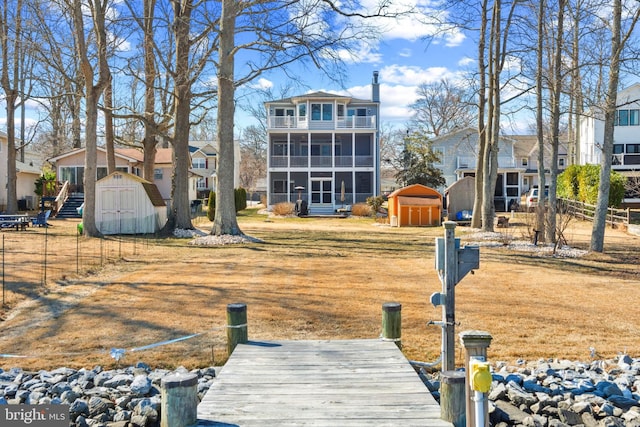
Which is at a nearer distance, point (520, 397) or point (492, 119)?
point (520, 397)

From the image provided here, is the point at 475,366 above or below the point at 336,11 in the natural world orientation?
below

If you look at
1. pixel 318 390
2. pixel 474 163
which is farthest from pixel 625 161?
pixel 318 390

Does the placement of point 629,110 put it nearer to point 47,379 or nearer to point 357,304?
point 357,304

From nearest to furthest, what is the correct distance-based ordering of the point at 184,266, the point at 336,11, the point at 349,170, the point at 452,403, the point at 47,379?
the point at 452,403, the point at 47,379, the point at 184,266, the point at 336,11, the point at 349,170

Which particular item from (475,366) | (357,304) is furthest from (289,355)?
(357,304)

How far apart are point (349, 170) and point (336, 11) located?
75.5ft

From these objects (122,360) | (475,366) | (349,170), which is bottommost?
(122,360)

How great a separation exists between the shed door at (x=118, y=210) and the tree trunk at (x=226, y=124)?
5.47m

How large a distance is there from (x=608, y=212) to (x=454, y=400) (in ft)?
92.8

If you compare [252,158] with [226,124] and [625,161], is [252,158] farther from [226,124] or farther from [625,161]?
[226,124]

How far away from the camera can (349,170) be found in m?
42.1

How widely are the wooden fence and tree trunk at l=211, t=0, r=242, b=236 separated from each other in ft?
41.0

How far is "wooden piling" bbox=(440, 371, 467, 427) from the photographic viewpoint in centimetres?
424

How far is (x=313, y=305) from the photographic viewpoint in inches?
382
